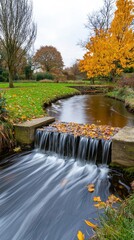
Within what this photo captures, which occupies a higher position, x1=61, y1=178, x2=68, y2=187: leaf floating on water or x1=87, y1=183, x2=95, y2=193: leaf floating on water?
x1=87, y1=183, x2=95, y2=193: leaf floating on water

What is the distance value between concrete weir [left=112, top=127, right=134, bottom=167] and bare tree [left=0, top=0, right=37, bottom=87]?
1387 cm

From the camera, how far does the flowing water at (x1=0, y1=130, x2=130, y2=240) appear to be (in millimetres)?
2418

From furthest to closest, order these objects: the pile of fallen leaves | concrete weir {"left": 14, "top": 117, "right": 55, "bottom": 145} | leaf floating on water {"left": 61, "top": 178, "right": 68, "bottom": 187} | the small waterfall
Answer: concrete weir {"left": 14, "top": 117, "right": 55, "bottom": 145}
the pile of fallen leaves
the small waterfall
leaf floating on water {"left": 61, "top": 178, "right": 68, "bottom": 187}

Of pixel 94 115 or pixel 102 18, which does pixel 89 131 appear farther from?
pixel 102 18

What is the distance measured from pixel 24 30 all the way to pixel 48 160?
14199 millimetres

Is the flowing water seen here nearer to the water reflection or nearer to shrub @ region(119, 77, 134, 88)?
the water reflection

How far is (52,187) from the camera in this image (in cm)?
330

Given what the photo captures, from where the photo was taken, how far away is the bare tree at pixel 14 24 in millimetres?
13781

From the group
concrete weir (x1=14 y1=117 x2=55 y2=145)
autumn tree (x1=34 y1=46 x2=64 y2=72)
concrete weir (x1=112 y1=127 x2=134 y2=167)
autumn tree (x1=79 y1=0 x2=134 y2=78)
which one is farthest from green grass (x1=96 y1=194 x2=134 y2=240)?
autumn tree (x1=34 y1=46 x2=64 y2=72)

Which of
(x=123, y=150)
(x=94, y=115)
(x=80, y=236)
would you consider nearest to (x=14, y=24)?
(x=94, y=115)

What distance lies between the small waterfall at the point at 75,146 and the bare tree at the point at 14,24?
40.4ft

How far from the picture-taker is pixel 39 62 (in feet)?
115

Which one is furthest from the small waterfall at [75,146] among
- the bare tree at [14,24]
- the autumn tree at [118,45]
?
the autumn tree at [118,45]

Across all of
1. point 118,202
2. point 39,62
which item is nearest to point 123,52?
point 118,202
